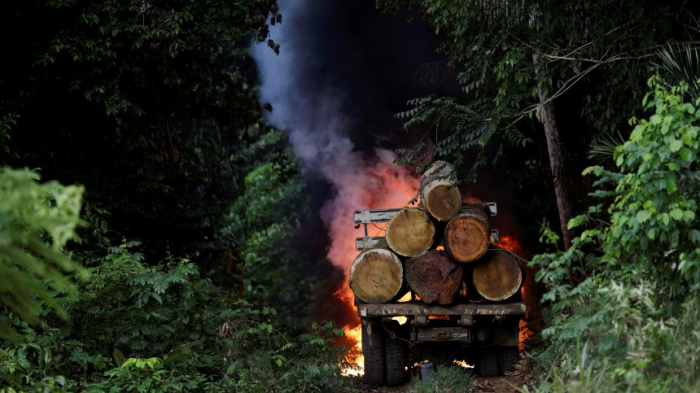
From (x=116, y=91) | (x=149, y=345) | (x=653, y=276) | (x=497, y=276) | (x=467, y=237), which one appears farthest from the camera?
(x=116, y=91)

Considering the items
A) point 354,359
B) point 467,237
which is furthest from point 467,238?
point 354,359

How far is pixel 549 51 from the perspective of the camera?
9.65 metres

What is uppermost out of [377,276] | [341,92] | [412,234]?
[341,92]

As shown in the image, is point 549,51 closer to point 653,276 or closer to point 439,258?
point 439,258

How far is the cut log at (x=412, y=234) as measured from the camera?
32.4 ft

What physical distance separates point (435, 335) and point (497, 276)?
3.70 ft

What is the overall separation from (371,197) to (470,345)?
7783 mm

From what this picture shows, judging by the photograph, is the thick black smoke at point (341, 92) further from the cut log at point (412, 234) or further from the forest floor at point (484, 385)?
the forest floor at point (484, 385)

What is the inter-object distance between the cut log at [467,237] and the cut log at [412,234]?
0.34 m

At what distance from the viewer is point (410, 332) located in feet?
33.5

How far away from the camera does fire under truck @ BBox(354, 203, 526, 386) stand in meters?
9.62

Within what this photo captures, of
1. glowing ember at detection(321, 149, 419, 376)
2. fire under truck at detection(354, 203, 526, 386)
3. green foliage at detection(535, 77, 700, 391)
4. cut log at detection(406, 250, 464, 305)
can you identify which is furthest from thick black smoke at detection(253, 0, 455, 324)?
green foliage at detection(535, 77, 700, 391)

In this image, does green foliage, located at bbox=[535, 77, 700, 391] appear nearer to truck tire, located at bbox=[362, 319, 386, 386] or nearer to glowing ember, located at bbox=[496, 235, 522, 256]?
truck tire, located at bbox=[362, 319, 386, 386]

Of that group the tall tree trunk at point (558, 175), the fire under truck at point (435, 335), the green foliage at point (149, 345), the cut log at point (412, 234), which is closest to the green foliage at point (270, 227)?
Result: the tall tree trunk at point (558, 175)
